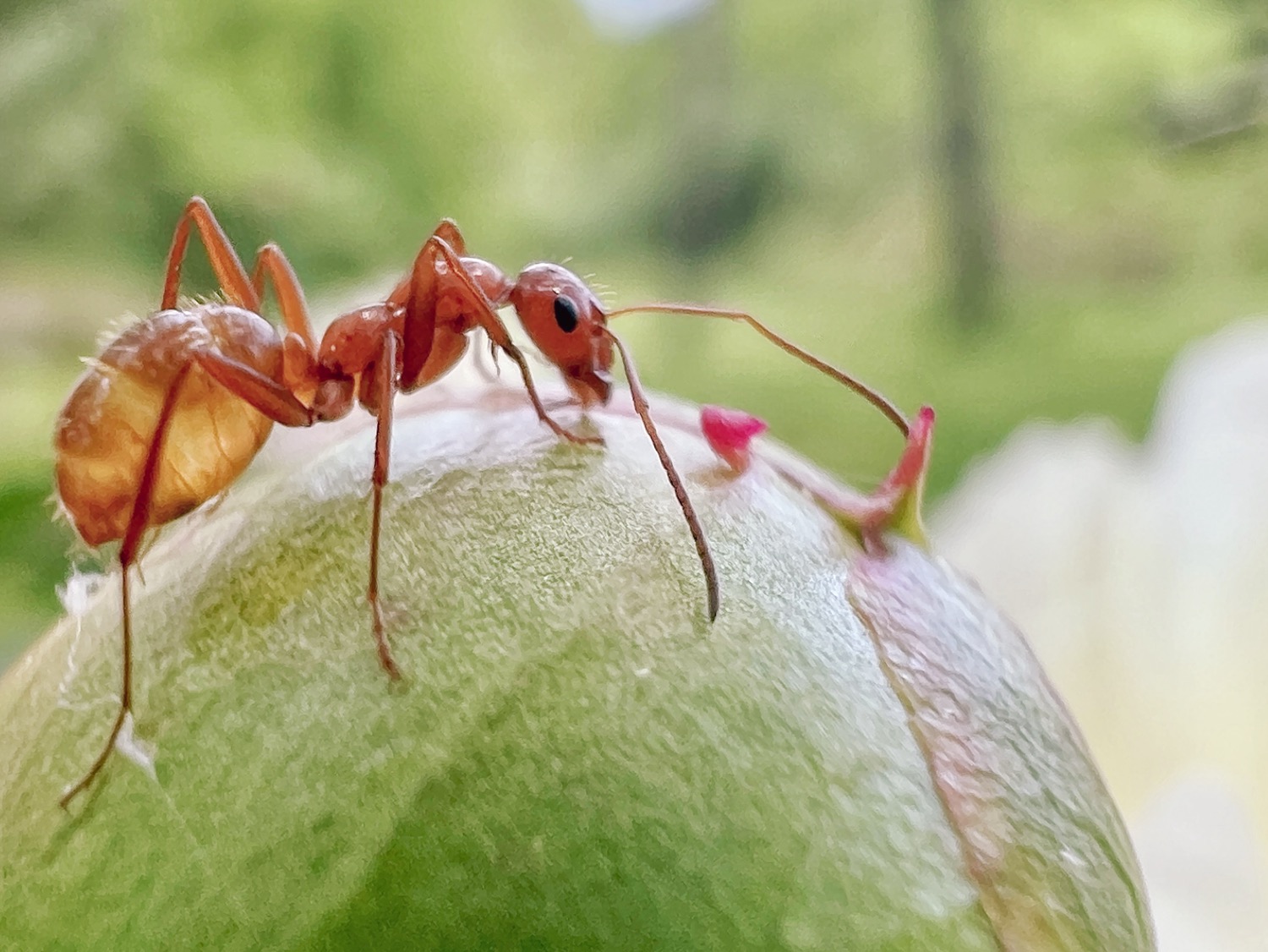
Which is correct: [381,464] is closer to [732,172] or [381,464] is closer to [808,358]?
[808,358]

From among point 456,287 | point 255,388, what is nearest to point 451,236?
point 456,287

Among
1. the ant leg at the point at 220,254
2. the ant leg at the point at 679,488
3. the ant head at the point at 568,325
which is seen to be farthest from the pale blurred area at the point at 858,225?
the ant leg at the point at 679,488

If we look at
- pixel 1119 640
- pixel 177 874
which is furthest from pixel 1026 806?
pixel 1119 640

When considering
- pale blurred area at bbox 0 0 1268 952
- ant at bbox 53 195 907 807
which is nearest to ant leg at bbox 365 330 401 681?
ant at bbox 53 195 907 807

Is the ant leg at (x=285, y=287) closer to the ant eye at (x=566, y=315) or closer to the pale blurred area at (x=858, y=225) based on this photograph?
the ant eye at (x=566, y=315)

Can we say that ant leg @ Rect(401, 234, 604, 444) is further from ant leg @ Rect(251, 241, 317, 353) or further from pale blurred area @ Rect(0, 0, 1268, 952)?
pale blurred area @ Rect(0, 0, 1268, 952)

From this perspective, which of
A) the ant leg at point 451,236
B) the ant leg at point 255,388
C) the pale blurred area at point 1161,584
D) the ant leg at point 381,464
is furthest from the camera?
the pale blurred area at point 1161,584
